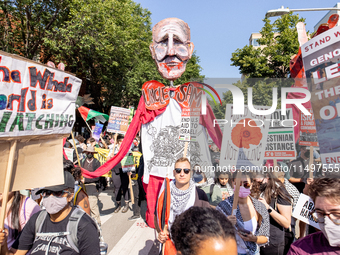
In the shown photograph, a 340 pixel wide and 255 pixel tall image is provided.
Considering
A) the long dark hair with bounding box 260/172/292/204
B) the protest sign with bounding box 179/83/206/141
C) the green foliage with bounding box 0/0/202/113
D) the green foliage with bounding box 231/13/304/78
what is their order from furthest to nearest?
1. the green foliage with bounding box 231/13/304/78
2. the green foliage with bounding box 0/0/202/113
3. the protest sign with bounding box 179/83/206/141
4. the long dark hair with bounding box 260/172/292/204

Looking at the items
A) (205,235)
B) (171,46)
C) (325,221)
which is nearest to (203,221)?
(205,235)

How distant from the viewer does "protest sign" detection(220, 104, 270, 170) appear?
2414 millimetres

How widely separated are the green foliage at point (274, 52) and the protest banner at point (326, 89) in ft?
41.4

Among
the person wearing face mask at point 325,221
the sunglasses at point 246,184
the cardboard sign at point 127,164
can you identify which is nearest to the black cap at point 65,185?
the sunglasses at point 246,184

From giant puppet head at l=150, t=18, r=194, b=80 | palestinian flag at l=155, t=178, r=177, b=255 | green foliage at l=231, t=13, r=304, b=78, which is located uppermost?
green foliage at l=231, t=13, r=304, b=78

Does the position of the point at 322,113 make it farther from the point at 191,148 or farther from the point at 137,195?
the point at 137,195

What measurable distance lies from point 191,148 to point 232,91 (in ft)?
3.79

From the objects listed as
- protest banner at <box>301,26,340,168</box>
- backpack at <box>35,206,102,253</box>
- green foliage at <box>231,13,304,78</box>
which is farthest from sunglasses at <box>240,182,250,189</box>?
green foliage at <box>231,13,304,78</box>

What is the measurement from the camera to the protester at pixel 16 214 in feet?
7.57

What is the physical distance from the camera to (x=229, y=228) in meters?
1.20

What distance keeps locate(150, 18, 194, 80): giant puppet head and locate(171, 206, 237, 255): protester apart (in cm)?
306

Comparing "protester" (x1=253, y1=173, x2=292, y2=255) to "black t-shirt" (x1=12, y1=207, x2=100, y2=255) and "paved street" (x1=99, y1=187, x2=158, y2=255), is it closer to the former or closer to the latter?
"black t-shirt" (x1=12, y1=207, x2=100, y2=255)

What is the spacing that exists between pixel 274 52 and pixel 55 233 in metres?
15.8

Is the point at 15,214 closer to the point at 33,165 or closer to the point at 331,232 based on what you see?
the point at 33,165
